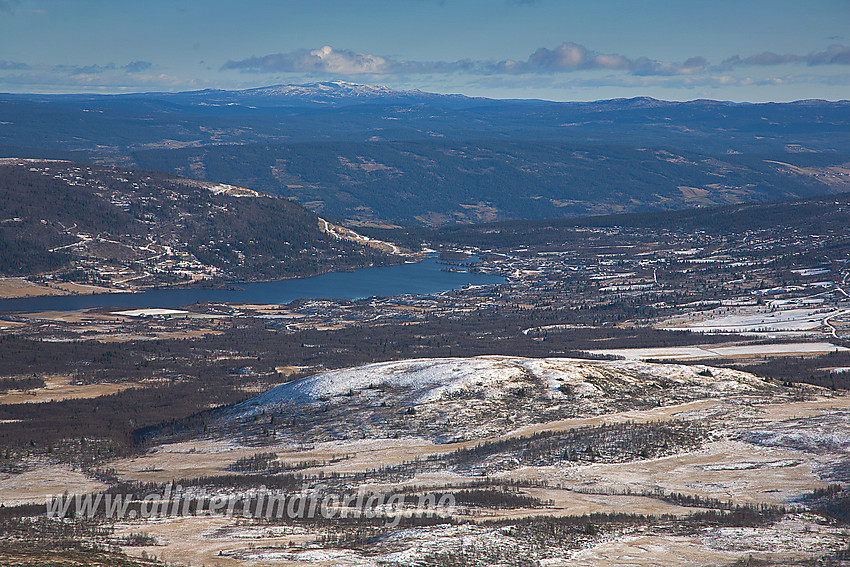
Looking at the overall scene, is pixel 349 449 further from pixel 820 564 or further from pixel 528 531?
pixel 820 564

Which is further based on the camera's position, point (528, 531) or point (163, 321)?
point (163, 321)

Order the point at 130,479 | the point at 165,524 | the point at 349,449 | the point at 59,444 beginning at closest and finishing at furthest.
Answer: the point at 165,524
the point at 130,479
the point at 349,449
the point at 59,444

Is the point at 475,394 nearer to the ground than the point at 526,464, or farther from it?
farther from it

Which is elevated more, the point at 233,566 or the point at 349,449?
the point at 233,566

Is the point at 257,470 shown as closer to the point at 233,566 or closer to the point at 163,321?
the point at 233,566

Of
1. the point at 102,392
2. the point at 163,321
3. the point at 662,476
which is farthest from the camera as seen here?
the point at 163,321

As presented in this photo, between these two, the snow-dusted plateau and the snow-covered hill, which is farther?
the snow-covered hill

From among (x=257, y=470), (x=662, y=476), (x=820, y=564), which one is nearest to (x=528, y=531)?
(x=820, y=564)

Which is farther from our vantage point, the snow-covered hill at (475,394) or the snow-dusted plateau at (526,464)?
the snow-covered hill at (475,394)

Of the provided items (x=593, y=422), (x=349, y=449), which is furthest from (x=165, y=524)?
(x=593, y=422)

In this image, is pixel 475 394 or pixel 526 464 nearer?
pixel 526 464
